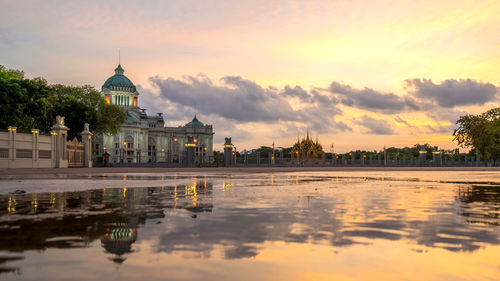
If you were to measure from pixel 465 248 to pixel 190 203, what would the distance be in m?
6.60

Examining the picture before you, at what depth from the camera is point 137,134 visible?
431 feet

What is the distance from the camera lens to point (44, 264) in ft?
14.1

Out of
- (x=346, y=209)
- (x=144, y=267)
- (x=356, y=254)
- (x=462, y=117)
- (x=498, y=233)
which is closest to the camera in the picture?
(x=144, y=267)

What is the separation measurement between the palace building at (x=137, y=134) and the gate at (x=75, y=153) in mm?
76591

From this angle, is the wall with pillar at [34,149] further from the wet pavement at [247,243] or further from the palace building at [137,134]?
the palace building at [137,134]

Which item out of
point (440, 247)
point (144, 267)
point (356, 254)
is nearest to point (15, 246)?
point (144, 267)

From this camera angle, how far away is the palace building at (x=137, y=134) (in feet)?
417

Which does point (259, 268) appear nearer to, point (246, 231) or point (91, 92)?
point (246, 231)

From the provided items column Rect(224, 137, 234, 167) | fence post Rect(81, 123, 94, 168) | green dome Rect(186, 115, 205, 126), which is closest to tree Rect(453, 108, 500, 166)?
column Rect(224, 137, 234, 167)

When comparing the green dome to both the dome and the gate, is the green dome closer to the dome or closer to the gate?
the dome

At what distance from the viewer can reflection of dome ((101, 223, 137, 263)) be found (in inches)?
196

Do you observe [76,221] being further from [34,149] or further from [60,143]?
[60,143]

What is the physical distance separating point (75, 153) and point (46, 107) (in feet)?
19.4

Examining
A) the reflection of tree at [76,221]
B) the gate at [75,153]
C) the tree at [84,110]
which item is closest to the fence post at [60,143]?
the gate at [75,153]
